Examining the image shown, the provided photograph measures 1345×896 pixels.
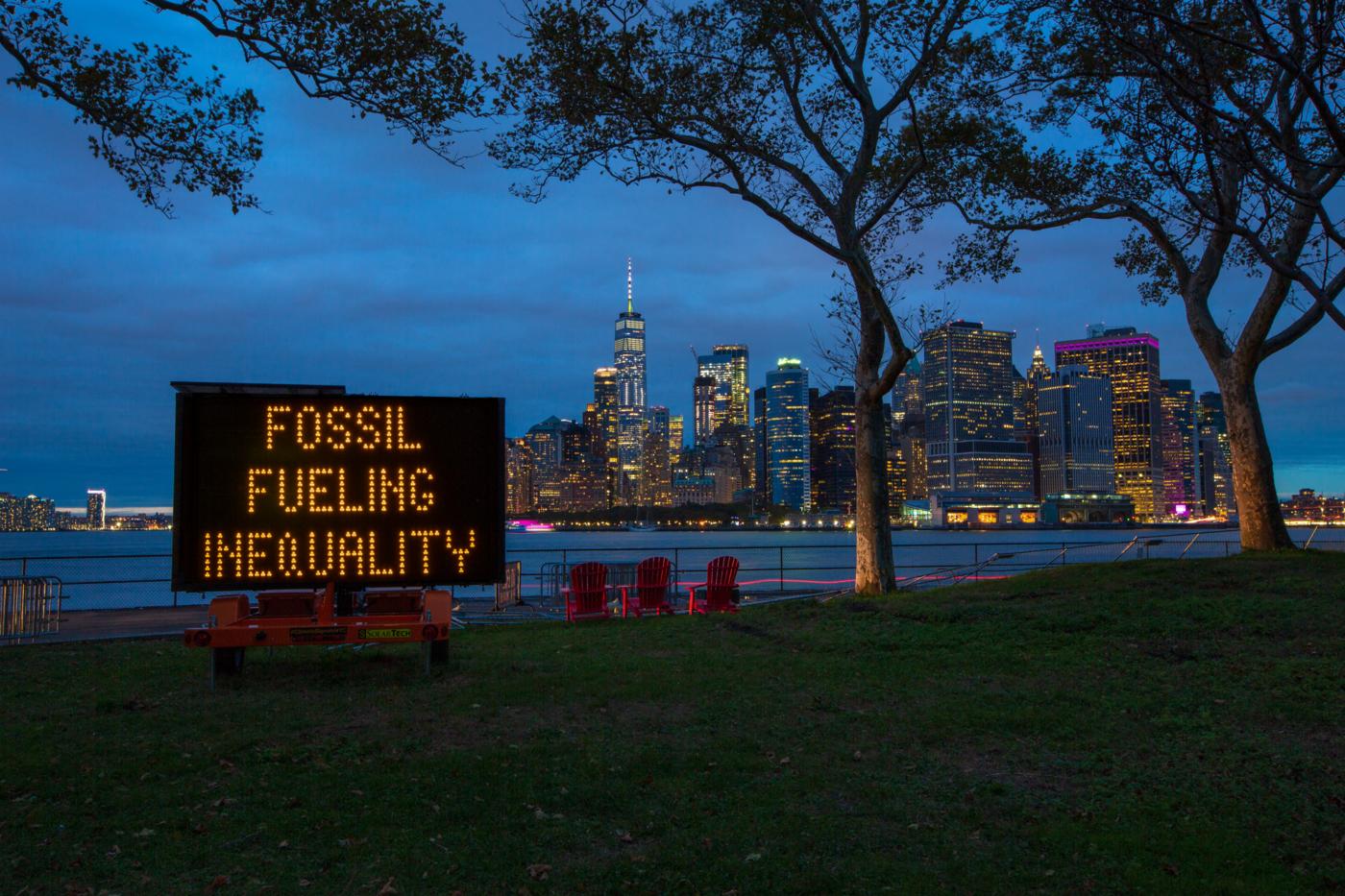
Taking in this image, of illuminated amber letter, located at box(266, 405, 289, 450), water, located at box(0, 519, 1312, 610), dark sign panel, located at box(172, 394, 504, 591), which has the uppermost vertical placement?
illuminated amber letter, located at box(266, 405, 289, 450)

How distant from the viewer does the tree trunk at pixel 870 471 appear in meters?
17.0

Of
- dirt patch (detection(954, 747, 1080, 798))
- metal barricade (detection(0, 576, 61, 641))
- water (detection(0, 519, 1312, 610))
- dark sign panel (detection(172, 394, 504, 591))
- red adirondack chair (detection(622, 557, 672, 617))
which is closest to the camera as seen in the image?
dirt patch (detection(954, 747, 1080, 798))

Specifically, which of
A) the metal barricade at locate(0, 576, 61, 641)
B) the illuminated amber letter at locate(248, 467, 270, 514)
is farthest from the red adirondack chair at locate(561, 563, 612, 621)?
the metal barricade at locate(0, 576, 61, 641)

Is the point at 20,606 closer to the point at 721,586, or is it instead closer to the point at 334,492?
the point at 334,492

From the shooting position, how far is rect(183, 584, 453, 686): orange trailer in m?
9.11

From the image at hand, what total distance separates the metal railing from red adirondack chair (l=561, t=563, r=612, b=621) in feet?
6.31

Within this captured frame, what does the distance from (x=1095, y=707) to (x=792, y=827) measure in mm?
3781

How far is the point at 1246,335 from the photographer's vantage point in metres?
18.0

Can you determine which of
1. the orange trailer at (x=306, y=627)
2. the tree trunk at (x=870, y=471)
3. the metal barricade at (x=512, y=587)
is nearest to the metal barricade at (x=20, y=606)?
the orange trailer at (x=306, y=627)

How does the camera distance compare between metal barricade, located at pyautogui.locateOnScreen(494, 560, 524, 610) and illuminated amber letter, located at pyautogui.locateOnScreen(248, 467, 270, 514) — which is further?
metal barricade, located at pyautogui.locateOnScreen(494, 560, 524, 610)

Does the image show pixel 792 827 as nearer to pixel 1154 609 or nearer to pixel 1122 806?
pixel 1122 806

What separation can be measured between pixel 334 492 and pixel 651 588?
8787mm

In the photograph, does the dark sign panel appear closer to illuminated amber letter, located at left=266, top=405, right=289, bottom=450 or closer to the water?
illuminated amber letter, located at left=266, top=405, right=289, bottom=450

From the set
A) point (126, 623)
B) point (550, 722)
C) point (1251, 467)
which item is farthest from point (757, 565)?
point (550, 722)
